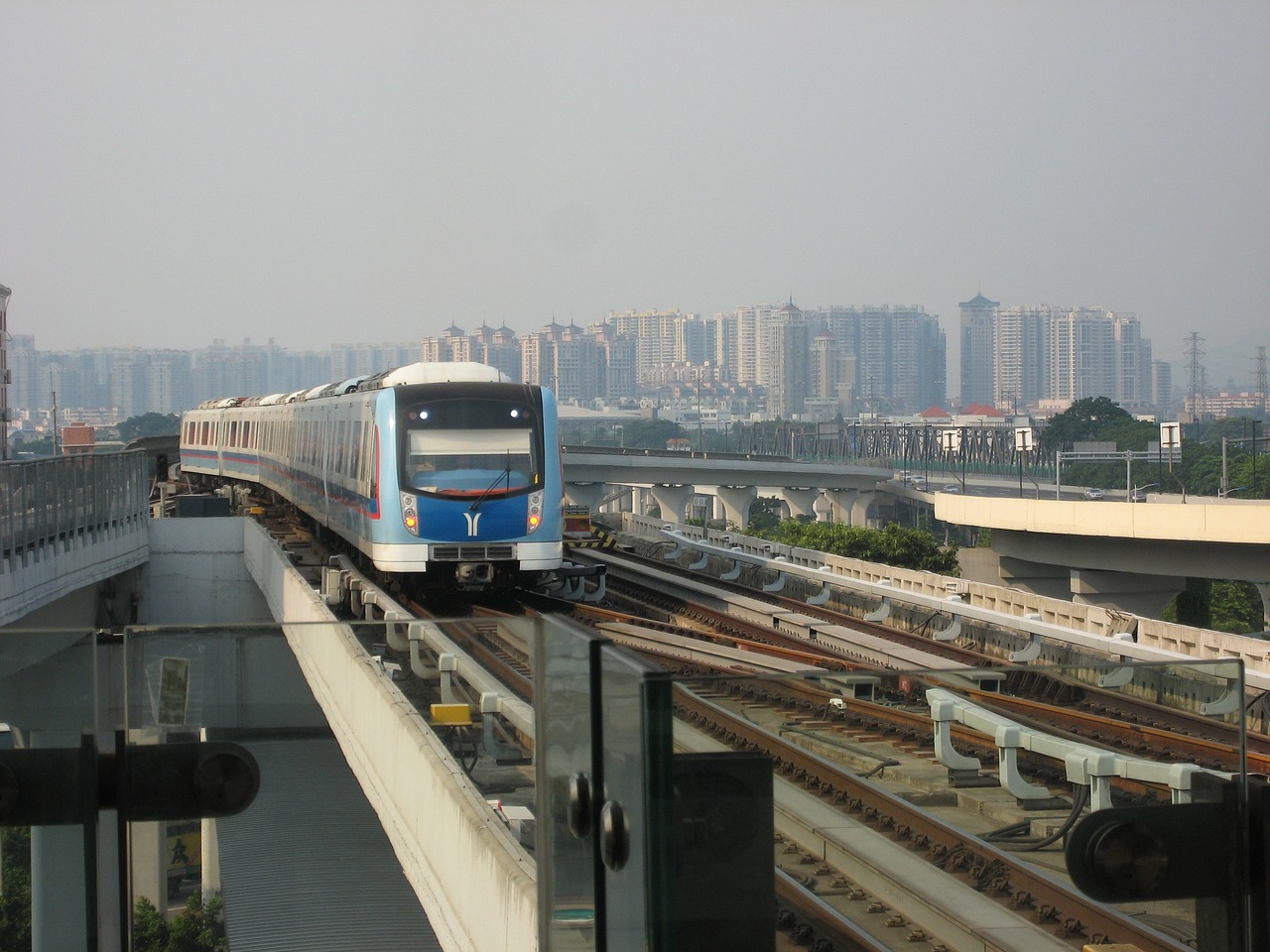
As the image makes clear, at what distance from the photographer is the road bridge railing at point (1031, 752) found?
9.51 feet

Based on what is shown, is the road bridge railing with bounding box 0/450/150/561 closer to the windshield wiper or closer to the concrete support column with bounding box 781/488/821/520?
the windshield wiper

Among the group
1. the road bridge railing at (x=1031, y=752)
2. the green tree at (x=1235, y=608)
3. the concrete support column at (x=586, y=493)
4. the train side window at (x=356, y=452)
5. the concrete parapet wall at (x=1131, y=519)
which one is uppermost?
the train side window at (x=356, y=452)

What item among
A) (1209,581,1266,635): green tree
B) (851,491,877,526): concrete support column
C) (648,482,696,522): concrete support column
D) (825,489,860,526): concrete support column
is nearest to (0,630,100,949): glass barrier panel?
(1209,581,1266,635): green tree

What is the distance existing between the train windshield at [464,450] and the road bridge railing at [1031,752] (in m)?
14.0

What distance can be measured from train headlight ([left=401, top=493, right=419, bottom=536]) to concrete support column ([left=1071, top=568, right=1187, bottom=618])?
21770mm

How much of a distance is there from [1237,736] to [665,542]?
1083 inches

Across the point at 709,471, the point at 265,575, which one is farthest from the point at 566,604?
the point at 709,471

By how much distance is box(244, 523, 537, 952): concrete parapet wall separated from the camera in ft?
12.2

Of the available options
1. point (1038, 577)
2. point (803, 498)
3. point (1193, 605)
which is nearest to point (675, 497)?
point (803, 498)

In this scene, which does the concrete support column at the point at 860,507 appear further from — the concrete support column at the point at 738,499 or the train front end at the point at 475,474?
the train front end at the point at 475,474

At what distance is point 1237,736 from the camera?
9.61 ft

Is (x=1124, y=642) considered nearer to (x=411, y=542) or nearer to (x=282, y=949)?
(x=411, y=542)

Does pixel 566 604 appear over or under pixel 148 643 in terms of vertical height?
under

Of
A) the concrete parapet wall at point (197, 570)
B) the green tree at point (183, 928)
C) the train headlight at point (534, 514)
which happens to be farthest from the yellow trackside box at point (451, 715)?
the concrete parapet wall at point (197, 570)
